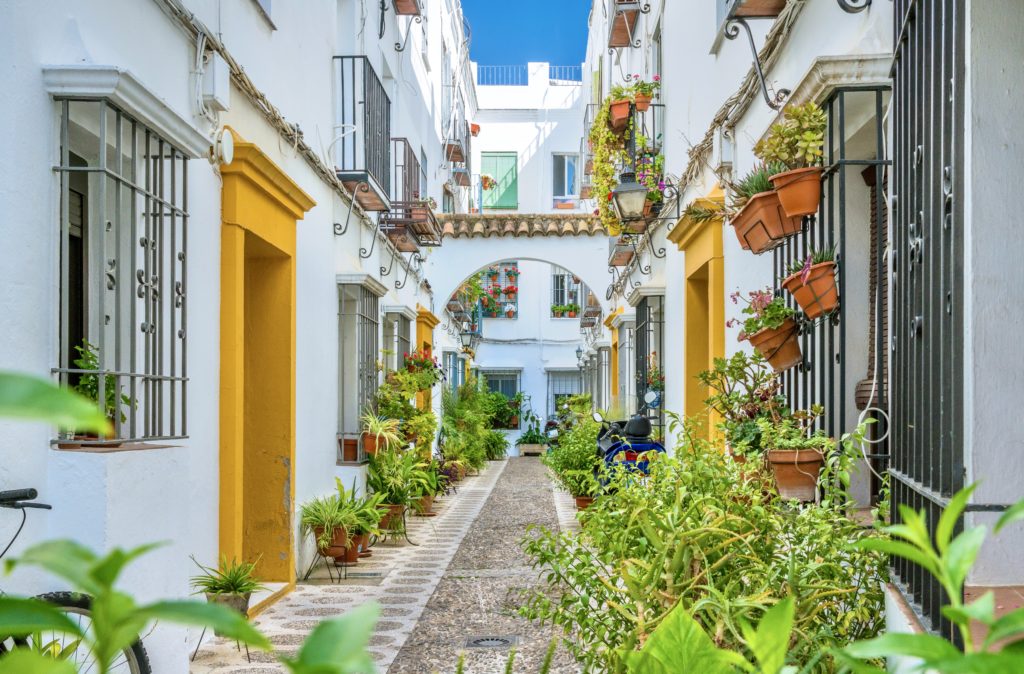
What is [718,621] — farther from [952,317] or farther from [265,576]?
[265,576]

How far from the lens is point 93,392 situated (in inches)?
157

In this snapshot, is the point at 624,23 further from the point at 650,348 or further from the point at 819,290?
the point at 819,290

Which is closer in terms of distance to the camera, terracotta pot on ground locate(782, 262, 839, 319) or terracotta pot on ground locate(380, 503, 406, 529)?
terracotta pot on ground locate(782, 262, 839, 319)

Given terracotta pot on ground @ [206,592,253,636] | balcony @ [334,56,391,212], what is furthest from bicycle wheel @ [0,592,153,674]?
balcony @ [334,56,391,212]

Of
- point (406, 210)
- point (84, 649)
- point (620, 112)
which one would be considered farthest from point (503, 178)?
point (84, 649)

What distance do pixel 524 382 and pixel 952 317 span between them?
1079 inches

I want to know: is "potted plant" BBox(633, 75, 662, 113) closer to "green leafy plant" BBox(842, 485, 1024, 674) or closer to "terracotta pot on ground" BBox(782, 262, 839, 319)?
"terracotta pot on ground" BBox(782, 262, 839, 319)

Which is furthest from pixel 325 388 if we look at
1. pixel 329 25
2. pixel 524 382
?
pixel 524 382

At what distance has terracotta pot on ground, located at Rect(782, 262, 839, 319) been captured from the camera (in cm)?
446

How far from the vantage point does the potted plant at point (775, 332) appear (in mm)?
4980

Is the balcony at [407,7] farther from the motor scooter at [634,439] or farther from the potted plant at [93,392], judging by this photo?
the potted plant at [93,392]

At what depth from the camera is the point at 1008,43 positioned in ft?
7.13

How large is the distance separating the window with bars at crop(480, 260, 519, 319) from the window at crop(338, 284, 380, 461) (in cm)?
1840

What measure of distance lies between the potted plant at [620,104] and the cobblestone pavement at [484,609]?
13.6ft
